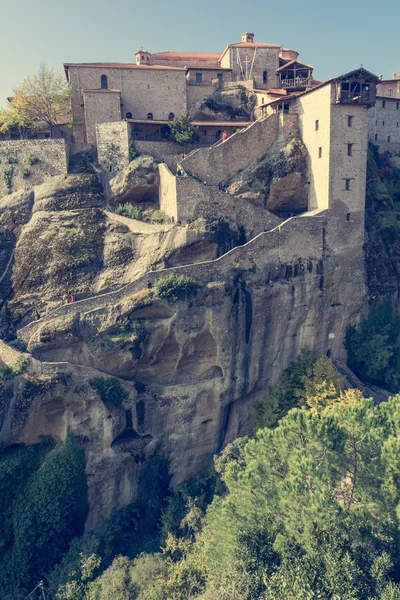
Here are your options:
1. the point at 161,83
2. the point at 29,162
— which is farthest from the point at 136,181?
the point at 161,83

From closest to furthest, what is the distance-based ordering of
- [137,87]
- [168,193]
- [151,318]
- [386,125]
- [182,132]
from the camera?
[151,318]
[168,193]
[182,132]
[137,87]
[386,125]

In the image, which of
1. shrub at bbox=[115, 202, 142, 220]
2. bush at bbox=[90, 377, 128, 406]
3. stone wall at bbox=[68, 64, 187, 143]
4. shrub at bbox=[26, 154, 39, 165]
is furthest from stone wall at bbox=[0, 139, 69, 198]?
bush at bbox=[90, 377, 128, 406]

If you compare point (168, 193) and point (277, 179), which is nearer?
point (168, 193)

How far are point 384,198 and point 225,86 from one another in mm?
16508

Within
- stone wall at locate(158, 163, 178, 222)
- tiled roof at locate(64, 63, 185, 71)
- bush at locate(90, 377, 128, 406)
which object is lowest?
bush at locate(90, 377, 128, 406)

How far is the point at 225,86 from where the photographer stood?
42906 mm

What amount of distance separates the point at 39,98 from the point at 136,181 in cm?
1171

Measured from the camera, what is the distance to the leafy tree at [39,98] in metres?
39.0

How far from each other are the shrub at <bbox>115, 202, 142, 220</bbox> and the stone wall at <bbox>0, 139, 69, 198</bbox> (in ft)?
18.2

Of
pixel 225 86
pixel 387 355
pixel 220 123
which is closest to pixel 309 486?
pixel 387 355

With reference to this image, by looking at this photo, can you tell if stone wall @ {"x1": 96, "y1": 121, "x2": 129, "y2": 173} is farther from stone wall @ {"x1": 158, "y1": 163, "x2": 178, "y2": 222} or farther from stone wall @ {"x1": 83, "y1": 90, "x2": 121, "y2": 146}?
stone wall @ {"x1": 158, "y1": 163, "x2": 178, "y2": 222}

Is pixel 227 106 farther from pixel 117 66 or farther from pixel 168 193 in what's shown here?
pixel 168 193

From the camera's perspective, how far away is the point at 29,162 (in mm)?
36938

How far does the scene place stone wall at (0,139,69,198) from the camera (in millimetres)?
36875
